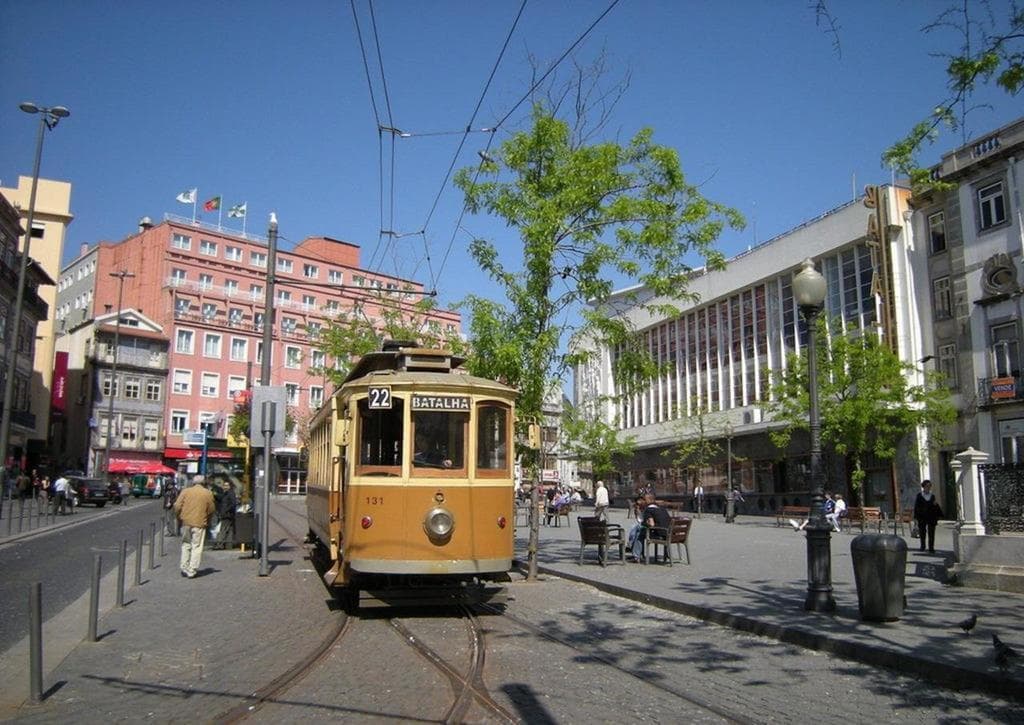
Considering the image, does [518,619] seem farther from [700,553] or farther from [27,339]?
[27,339]

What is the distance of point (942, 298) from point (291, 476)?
54693 millimetres

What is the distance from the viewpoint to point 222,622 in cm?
1027

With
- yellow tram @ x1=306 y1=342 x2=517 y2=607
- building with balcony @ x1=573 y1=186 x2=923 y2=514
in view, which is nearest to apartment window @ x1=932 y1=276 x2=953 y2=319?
building with balcony @ x1=573 y1=186 x2=923 y2=514

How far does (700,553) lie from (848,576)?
521 cm

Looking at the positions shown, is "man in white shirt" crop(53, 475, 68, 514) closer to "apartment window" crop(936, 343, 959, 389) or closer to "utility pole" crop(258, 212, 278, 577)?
"utility pole" crop(258, 212, 278, 577)

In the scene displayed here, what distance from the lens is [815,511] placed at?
1095 centimetres

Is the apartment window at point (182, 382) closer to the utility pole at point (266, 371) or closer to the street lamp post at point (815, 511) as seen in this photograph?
the utility pole at point (266, 371)

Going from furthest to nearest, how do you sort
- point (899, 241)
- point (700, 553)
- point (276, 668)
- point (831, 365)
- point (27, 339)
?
point (27, 339) → point (899, 241) → point (831, 365) → point (700, 553) → point (276, 668)

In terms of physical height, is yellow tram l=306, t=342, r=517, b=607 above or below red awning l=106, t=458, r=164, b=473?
below

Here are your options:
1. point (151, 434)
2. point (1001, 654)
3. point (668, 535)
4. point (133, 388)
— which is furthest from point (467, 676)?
point (133, 388)

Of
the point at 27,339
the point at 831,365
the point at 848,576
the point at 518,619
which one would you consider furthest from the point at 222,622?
the point at 27,339

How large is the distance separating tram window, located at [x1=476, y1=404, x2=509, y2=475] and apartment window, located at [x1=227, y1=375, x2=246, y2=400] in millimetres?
61871

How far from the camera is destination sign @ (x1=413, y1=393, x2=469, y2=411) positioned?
10.8 meters

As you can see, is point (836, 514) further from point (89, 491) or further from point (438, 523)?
point (89, 491)
